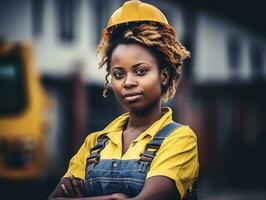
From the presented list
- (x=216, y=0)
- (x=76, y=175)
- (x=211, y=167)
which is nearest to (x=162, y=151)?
(x=76, y=175)

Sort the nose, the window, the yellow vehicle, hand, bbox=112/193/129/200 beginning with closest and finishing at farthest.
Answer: hand, bbox=112/193/129/200 < the nose < the yellow vehicle < the window

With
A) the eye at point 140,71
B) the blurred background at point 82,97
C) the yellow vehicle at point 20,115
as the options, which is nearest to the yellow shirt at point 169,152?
the eye at point 140,71

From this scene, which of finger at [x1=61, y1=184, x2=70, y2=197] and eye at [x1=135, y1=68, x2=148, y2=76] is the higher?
eye at [x1=135, y1=68, x2=148, y2=76]

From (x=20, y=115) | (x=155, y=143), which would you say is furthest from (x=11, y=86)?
(x=155, y=143)

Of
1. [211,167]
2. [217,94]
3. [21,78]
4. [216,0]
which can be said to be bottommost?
[211,167]

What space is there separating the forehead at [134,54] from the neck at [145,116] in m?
0.20

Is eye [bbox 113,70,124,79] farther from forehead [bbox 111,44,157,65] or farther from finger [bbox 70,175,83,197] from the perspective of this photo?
finger [bbox 70,175,83,197]

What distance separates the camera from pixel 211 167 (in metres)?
21.6

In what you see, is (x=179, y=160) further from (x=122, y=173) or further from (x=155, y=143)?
(x=122, y=173)

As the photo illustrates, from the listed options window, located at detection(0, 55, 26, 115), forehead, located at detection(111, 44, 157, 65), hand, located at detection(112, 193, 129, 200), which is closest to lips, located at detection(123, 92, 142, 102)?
forehead, located at detection(111, 44, 157, 65)

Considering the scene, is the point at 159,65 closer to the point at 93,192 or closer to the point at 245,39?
the point at 93,192

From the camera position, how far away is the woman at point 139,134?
2.78m

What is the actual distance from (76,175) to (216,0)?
24.9 meters

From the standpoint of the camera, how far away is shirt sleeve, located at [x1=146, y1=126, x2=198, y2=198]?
275cm
